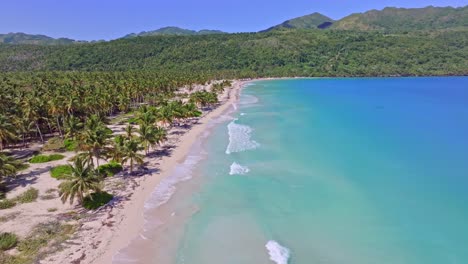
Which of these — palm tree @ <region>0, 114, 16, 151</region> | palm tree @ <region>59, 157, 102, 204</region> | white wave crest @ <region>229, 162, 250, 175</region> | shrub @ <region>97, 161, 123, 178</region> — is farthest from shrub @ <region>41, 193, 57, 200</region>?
white wave crest @ <region>229, 162, 250, 175</region>

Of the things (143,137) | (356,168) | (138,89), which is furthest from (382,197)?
(138,89)

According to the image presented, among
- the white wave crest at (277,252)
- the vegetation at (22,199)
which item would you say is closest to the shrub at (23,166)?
the vegetation at (22,199)

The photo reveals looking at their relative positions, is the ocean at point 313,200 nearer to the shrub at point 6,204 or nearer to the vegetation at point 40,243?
the vegetation at point 40,243

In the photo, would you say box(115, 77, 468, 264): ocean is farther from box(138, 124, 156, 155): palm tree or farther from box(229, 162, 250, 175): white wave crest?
box(138, 124, 156, 155): palm tree

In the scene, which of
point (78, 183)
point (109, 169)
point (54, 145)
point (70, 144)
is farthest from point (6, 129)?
point (78, 183)

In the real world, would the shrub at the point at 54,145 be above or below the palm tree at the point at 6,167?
below

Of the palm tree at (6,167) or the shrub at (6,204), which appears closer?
the shrub at (6,204)
